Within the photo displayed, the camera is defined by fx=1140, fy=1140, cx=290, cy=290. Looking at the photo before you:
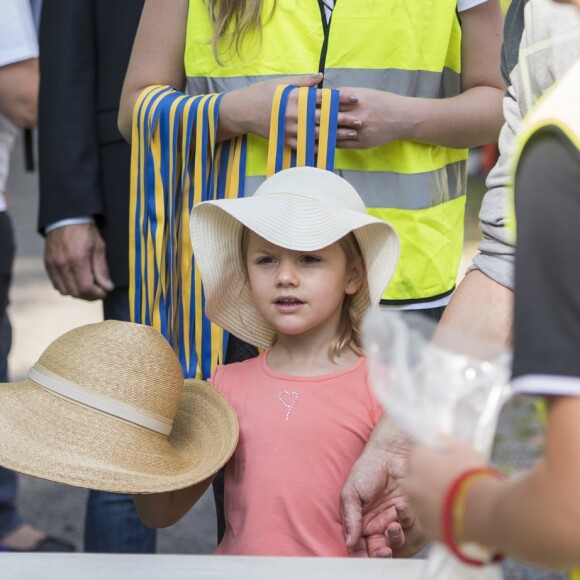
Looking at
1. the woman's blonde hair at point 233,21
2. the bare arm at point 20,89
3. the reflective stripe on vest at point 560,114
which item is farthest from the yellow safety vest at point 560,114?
the bare arm at point 20,89

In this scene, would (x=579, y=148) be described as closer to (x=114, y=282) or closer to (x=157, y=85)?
(x=157, y=85)

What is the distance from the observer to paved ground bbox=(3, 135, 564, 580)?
12.9 ft

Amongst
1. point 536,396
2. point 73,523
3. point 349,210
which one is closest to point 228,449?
point 349,210

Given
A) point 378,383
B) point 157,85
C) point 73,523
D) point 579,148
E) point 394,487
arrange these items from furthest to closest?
1. point 73,523
2. point 157,85
3. point 394,487
4. point 378,383
5. point 579,148

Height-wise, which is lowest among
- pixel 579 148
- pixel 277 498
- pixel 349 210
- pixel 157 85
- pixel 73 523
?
pixel 73 523

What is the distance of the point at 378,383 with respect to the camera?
3.72 ft

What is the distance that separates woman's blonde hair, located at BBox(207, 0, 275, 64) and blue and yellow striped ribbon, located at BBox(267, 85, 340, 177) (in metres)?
0.14

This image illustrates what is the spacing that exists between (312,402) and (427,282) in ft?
1.27

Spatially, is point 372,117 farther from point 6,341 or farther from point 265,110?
point 6,341

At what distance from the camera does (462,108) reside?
2.34 meters

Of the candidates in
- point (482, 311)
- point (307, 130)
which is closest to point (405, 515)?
point (482, 311)

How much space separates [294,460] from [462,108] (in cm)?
80

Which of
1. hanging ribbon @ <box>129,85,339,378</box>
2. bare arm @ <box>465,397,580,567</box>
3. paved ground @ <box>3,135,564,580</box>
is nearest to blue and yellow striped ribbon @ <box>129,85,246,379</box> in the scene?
hanging ribbon @ <box>129,85,339,378</box>

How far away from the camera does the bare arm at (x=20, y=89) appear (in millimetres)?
3043
